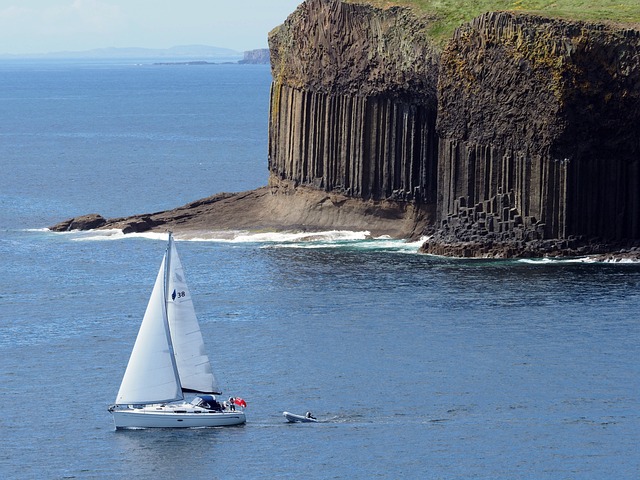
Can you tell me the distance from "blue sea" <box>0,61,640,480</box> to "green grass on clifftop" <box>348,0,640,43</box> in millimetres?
15289

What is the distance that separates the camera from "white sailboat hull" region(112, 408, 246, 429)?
6600cm

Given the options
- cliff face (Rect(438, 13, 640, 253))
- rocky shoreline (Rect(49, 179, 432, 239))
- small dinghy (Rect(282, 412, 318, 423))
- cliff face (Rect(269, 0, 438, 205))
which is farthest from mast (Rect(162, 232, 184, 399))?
cliff face (Rect(269, 0, 438, 205))

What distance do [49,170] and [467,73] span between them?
7639 cm

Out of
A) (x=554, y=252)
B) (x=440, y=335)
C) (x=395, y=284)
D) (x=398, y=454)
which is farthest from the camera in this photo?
(x=554, y=252)

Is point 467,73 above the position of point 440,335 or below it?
above

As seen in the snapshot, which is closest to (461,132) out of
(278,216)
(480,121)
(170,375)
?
(480,121)

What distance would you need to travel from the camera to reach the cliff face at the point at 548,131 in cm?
9869

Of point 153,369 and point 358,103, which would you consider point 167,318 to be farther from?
point 358,103

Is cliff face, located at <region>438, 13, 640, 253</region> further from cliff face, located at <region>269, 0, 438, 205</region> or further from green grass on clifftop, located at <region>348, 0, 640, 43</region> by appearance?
cliff face, located at <region>269, 0, 438, 205</region>

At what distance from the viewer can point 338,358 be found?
76688 millimetres

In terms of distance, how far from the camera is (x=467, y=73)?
342 feet

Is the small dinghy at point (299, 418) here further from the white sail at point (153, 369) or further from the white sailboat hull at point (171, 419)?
the white sail at point (153, 369)

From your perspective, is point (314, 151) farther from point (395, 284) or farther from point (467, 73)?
point (395, 284)

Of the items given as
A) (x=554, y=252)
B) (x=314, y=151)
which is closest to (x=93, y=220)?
(x=314, y=151)
